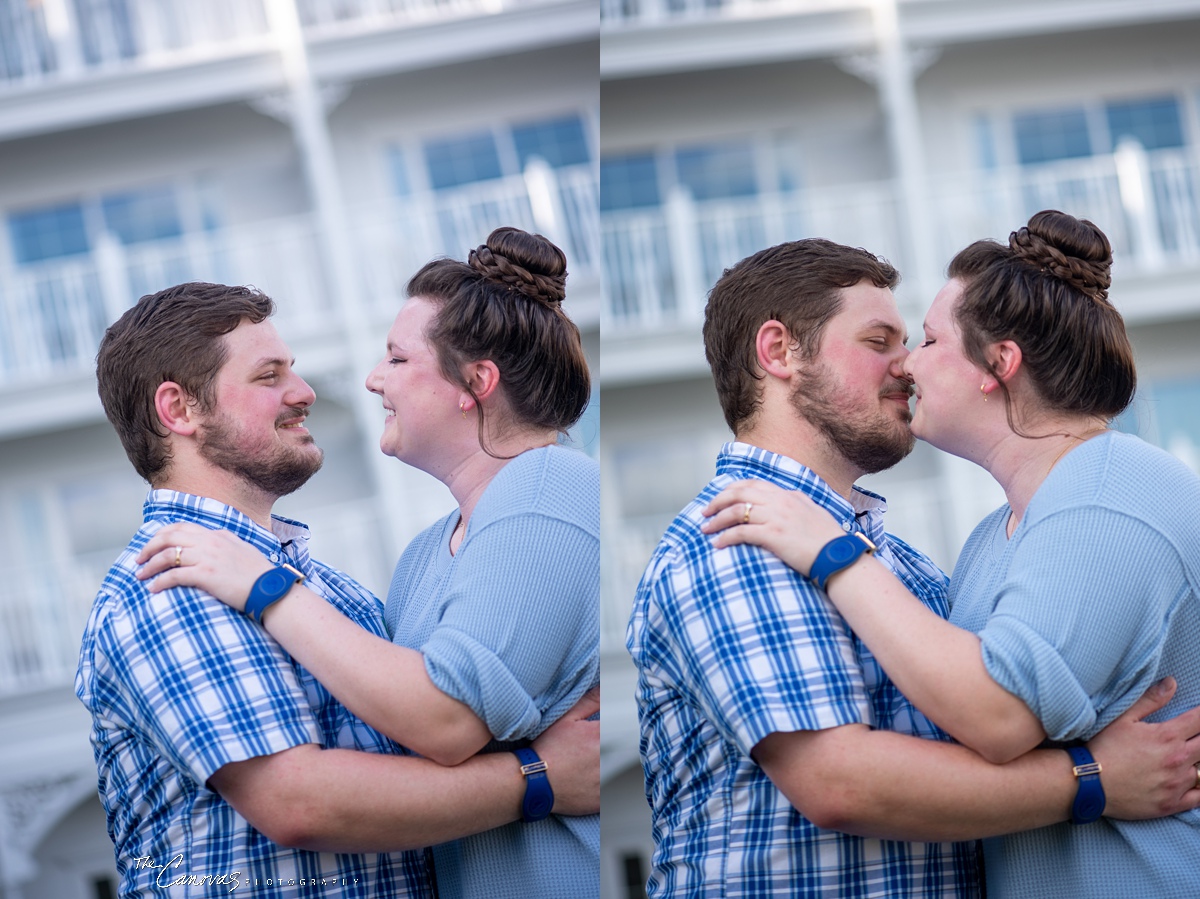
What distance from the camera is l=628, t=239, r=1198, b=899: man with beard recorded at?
1110mm

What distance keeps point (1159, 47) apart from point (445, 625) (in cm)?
316

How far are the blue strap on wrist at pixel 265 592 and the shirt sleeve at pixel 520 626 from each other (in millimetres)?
159

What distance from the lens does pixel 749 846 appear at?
122 cm

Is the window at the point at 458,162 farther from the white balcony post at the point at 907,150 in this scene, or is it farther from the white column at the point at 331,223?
the white balcony post at the point at 907,150

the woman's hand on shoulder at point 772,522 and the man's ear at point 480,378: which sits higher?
the man's ear at point 480,378

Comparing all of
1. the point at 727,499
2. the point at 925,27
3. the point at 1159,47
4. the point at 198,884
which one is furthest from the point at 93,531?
the point at 1159,47

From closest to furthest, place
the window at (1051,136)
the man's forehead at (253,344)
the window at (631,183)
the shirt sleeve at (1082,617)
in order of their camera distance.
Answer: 1. the shirt sleeve at (1082,617)
2. the man's forehead at (253,344)
3. the window at (1051,136)
4. the window at (631,183)

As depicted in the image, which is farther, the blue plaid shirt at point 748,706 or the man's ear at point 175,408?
the man's ear at point 175,408

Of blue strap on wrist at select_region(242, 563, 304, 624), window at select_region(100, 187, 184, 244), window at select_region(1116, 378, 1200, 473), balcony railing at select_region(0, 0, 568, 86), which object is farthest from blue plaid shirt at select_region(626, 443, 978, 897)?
window at select_region(1116, 378, 1200, 473)

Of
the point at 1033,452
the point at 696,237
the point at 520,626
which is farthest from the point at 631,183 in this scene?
the point at 520,626

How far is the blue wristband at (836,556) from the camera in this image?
3.69 ft

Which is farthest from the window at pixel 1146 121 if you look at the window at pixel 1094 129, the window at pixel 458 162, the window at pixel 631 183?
the window at pixel 458 162

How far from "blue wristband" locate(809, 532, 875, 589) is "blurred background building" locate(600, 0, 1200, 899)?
2.21m

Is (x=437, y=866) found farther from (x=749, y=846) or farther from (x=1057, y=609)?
(x=1057, y=609)
